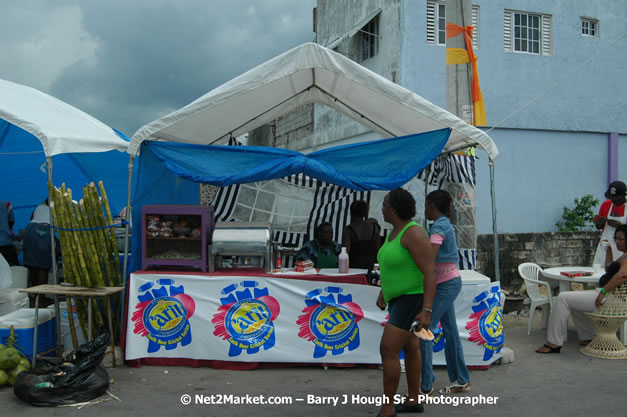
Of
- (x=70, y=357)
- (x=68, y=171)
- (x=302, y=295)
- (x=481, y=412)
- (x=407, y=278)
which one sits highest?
(x=68, y=171)

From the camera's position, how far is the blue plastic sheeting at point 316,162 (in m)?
5.64

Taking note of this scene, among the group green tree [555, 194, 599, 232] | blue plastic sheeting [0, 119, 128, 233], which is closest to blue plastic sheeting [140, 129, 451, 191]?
blue plastic sheeting [0, 119, 128, 233]

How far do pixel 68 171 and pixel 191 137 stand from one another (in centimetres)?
497

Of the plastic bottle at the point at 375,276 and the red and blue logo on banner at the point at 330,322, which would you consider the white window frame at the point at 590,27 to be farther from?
the red and blue logo on banner at the point at 330,322

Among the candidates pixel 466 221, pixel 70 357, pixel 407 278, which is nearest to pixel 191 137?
pixel 70 357

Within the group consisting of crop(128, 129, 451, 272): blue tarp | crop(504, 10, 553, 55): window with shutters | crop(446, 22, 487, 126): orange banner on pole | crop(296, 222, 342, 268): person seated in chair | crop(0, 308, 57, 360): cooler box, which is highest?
crop(504, 10, 553, 55): window with shutters

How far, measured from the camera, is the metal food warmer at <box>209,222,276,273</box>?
5.82 m

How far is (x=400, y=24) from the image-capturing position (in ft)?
40.8

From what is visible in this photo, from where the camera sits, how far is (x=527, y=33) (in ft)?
43.2

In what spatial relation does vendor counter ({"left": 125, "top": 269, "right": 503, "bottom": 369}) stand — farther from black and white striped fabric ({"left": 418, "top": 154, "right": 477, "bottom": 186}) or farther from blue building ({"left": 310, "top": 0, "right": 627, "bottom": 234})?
blue building ({"left": 310, "top": 0, "right": 627, "bottom": 234})

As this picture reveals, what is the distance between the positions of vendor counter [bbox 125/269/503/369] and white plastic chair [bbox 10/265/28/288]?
2702mm

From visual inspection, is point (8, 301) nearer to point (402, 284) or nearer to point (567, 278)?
point (402, 284)

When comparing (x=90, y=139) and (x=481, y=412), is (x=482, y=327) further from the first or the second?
(x=90, y=139)

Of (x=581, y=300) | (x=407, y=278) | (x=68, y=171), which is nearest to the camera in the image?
(x=407, y=278)
